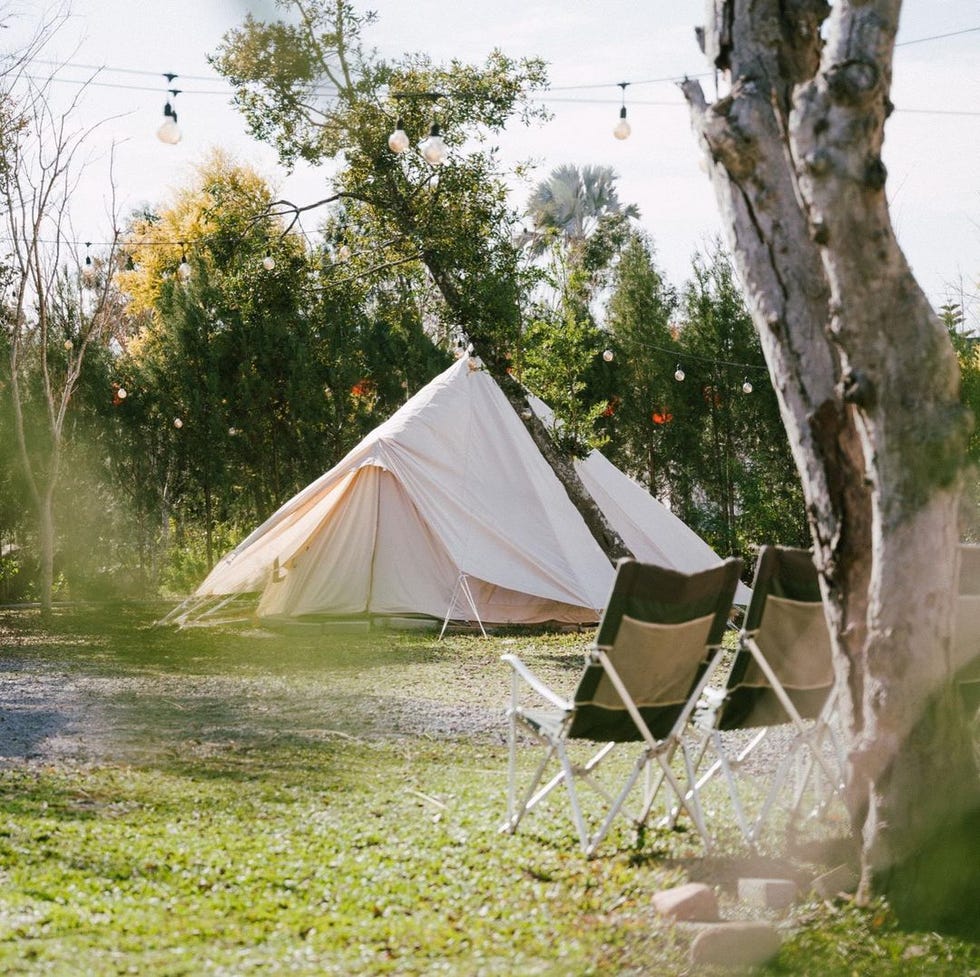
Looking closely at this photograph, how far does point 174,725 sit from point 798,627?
3098 millimetres

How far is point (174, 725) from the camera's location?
5539 millimetres

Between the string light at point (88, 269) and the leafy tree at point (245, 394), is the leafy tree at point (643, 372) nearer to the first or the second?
the leafy tree at point (245, 394)

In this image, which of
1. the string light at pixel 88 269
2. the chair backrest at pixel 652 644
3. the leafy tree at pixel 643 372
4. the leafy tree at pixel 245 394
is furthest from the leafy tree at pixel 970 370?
the string light at pixel 88 269

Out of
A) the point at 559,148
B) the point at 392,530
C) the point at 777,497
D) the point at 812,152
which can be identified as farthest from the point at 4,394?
the point at 812,152

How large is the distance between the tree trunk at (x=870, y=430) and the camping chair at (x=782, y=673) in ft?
1.62

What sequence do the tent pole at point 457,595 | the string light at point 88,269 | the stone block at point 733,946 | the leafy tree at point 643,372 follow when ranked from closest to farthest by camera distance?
the stone block at point 733,946 < the tent pole at point 457,595 < the string light at point 88,269 < the leafy tree at point 643,372

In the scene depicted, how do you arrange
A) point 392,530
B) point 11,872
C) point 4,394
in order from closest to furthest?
1. point 11,872
2. point 392,530
3. point 4,394

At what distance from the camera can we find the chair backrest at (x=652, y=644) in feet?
10.8

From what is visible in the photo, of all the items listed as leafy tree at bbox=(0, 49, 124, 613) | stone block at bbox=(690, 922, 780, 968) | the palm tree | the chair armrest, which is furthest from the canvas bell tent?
the palm tree

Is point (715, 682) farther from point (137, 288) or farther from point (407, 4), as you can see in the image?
point (137, 288)

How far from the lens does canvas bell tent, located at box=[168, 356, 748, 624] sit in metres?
10.2

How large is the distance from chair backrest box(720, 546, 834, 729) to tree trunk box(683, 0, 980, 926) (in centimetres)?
51

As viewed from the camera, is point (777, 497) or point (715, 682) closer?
point (715, 682)

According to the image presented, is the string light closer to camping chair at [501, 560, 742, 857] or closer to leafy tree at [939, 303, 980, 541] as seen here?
leafy tree at [939, 303, 980, 541]
